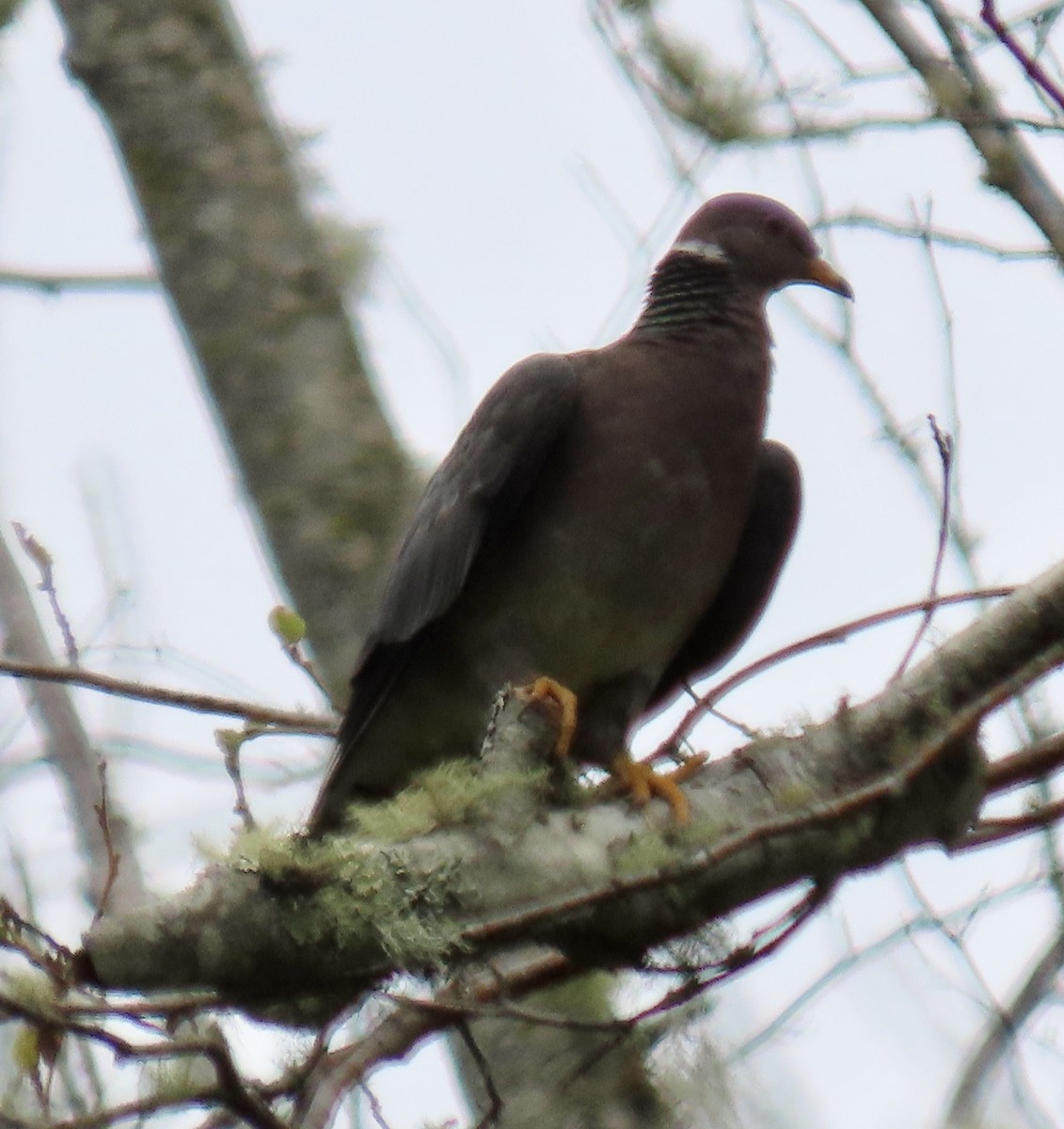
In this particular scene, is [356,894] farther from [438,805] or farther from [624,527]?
[624,527]

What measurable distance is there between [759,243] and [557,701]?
6.49 ft

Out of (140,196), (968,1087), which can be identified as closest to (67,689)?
(140,196)

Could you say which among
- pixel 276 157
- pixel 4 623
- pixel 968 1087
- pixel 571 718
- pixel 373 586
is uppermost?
pixel 276 157

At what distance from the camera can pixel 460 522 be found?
4.09 m

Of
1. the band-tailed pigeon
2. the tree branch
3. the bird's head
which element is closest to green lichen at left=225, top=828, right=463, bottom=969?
the tree branch

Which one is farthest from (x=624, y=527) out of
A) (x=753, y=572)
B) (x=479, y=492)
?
(x=753, y=572)

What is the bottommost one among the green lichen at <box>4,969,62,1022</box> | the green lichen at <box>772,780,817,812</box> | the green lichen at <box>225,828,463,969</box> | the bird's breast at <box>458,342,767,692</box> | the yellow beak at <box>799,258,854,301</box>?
the green lichen at <box>772,780,817,812</box>

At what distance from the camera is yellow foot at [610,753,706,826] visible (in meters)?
3.07

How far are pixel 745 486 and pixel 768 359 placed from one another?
1.24 feet

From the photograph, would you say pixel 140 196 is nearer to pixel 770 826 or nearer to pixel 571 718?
pixel 571 718

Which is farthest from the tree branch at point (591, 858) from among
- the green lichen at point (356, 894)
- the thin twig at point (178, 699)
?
the thin twig at point (178, 699)

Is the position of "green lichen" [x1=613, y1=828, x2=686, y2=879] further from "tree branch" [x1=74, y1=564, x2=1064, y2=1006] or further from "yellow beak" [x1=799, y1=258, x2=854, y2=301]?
"yellow beak" [x1=799, y1=258, x2=854, y2=301]

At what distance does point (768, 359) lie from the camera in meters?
4.48

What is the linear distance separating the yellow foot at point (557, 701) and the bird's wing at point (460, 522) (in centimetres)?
68
